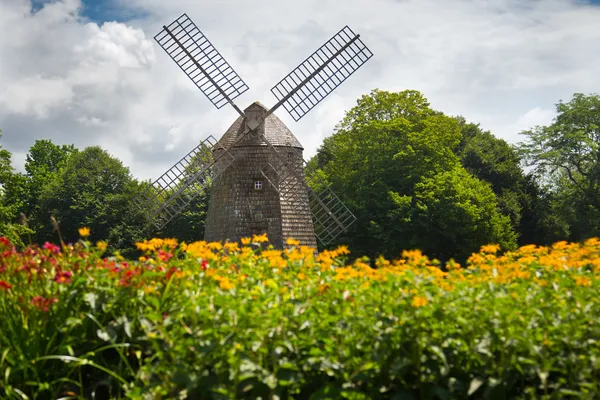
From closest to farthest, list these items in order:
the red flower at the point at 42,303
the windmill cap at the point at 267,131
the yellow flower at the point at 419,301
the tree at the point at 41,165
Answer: the yellow flower at the point at 419,301 → the red flower at the point at 42,303 → the windmill cap at the point at 267,131 → the tree at the point at 41,165

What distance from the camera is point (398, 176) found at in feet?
124

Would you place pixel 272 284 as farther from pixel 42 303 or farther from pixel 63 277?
pixel 42 303

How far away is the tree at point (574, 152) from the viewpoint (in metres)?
43.7

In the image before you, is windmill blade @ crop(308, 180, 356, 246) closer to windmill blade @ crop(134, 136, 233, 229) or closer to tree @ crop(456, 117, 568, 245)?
windmill blade @ crop(134, 136, 233, 229)

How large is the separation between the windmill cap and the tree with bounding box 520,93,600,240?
23.7 metres

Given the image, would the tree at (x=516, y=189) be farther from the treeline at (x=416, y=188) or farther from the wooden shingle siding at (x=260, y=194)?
the wooden shingle siding at (x=260, y=194)

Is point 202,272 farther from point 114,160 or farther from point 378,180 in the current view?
point 114,160

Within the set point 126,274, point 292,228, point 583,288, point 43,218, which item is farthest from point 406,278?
point 43,218

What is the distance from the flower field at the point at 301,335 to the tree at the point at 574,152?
129ft

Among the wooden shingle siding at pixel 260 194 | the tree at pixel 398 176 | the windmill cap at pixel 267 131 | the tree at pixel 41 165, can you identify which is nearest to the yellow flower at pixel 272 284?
the wooden shingle siding at pixel 260 194

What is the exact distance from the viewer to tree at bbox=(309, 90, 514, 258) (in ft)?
119

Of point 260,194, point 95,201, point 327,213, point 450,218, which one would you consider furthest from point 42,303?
point 95,201

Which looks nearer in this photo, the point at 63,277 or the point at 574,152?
the point at 63,277

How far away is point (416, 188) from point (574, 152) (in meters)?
13.5
